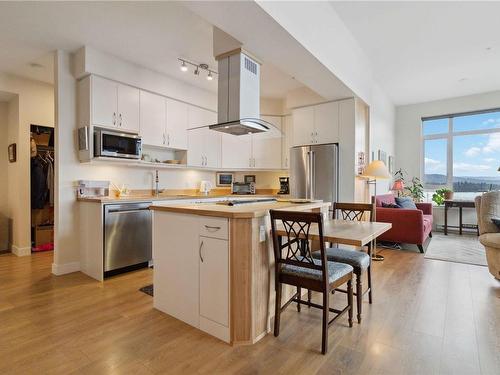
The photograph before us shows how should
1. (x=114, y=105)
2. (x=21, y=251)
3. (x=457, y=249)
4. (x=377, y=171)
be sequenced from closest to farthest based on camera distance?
1. (x=114, y=105)
2. (x=377, y=171)
3. (x=21, y=251)
4. (x=457, y=249)

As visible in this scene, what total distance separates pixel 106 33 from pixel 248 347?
3.51m

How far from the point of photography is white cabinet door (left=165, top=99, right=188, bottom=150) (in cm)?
442

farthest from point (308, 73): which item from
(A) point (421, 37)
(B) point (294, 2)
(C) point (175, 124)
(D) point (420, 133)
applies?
(D) point (420, 133)

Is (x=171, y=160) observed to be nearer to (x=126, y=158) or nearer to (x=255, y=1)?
(x=126, y=158)

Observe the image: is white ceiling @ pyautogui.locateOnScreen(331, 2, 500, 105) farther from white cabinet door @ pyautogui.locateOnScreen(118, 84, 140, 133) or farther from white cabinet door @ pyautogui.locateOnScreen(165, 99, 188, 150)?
white cabinet door @ pyautogui.locateOnScreen(118, 84, 140, 133)

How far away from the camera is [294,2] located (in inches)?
100

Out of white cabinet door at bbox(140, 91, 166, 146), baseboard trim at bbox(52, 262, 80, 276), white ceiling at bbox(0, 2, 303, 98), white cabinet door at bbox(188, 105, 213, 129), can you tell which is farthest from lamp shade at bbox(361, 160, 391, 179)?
baseboard trim at bbox(52, 262, 80, 276)

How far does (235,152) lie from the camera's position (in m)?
5.54

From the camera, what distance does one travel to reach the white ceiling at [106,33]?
108 inches

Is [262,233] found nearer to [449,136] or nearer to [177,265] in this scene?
[177,265]

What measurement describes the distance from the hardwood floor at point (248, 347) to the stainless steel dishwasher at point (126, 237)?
15.1 inches

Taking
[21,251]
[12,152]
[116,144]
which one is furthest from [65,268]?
[12,152]

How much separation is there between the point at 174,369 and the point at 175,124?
3626 mm

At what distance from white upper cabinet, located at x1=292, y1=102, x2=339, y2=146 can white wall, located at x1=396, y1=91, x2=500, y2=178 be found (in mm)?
3673
